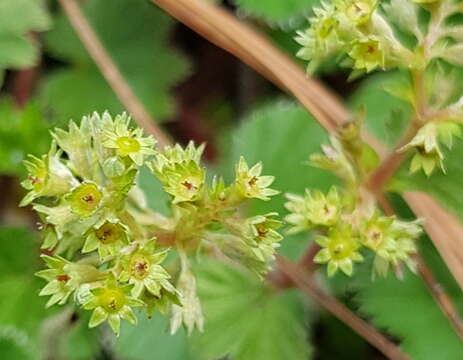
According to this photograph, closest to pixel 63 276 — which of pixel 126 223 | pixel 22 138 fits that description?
pixel 126 223

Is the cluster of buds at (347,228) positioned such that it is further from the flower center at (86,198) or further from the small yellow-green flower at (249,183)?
the flower center at (86,198)

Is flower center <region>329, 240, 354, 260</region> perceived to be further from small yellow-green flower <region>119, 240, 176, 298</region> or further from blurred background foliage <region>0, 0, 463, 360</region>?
small yellow-green flower <region>119, 240, 176, 298</region>

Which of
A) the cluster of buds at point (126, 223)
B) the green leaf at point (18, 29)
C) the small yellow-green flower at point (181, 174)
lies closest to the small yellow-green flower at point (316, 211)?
the cluster of buds at point (126, 223)

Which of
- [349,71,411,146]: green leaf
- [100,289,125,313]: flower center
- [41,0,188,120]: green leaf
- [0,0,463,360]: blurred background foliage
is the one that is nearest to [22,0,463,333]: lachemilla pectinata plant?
[100,289,125,313]: flower center

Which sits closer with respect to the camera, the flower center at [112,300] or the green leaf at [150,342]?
the flower center at [112,300]

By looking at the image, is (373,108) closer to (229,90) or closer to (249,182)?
(229,90)

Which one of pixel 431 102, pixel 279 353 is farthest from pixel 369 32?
pixel 279 353

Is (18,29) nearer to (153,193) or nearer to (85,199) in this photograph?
(153,193)
